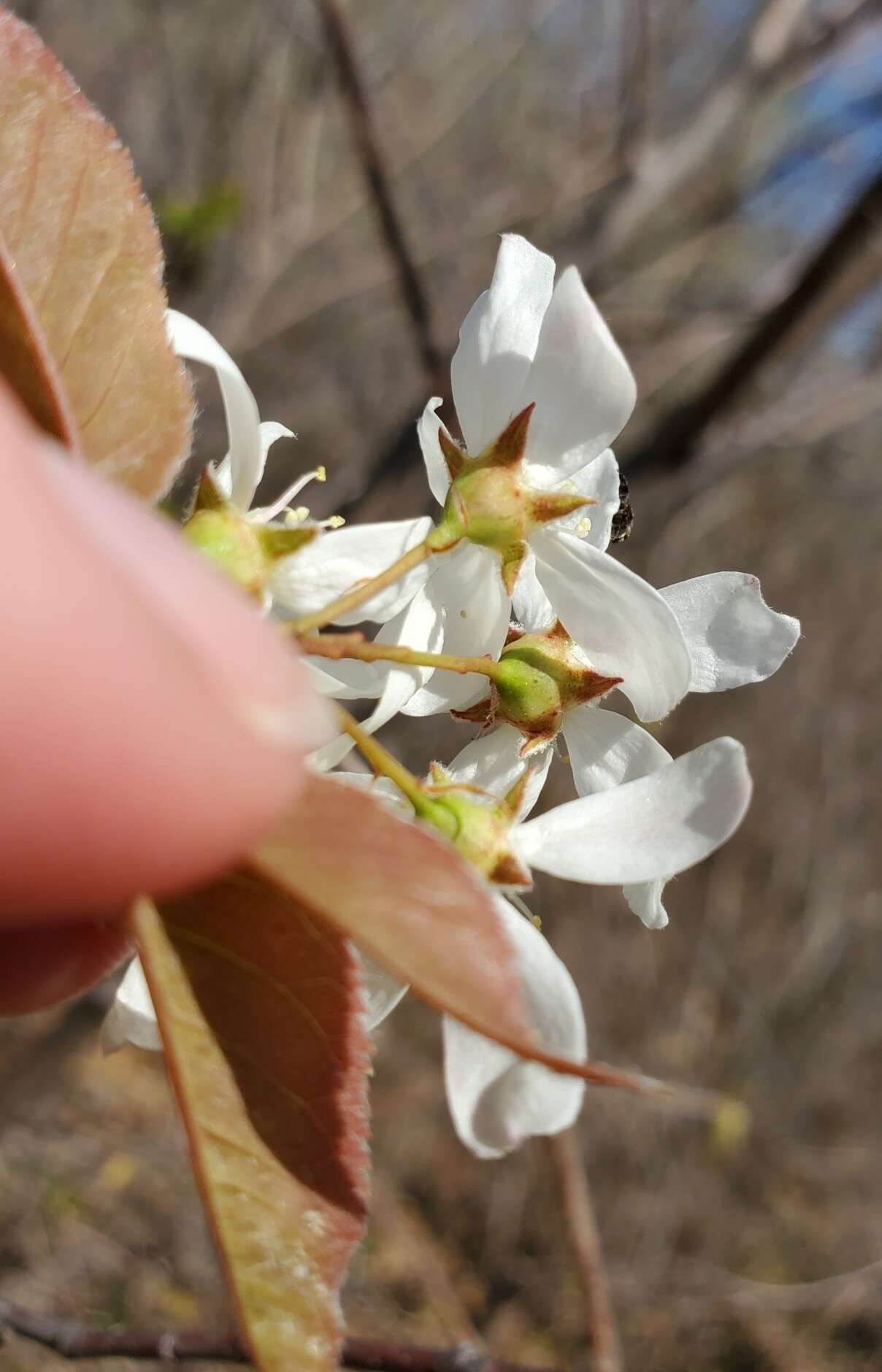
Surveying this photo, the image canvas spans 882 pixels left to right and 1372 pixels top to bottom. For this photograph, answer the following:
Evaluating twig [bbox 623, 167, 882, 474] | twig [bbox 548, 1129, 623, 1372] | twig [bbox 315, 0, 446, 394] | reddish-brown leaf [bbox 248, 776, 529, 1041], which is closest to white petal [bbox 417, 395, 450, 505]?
reddish-brown leaf [bbox 248, 776, 529, 1041]

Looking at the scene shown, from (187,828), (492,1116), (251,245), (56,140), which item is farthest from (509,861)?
(251,245)

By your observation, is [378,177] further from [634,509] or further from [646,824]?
[646,824]

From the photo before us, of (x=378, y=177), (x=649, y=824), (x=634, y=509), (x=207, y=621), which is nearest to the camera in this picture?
(x=207, y=621)

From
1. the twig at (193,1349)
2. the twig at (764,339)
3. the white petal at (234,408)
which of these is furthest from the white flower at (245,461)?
the twig at (764,339)

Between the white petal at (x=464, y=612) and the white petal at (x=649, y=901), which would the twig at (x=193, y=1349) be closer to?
the white petal at (x=649, y=901)

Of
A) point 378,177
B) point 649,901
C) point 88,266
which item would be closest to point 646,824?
point 649,901

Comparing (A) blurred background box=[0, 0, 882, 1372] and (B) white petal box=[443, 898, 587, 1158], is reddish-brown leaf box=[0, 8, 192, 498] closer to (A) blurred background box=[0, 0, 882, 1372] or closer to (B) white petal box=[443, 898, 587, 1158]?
(B) white petal box=[443, 898, 587, 1158]
